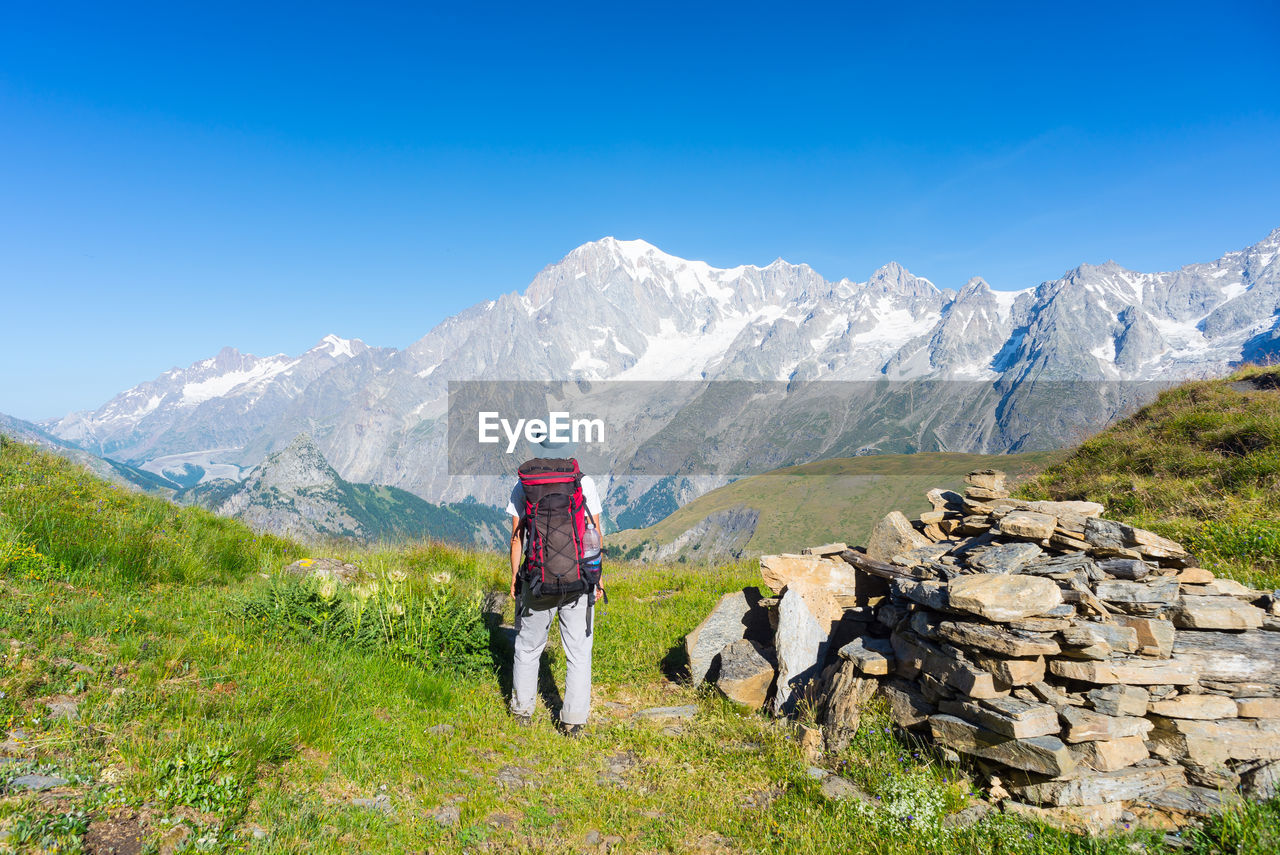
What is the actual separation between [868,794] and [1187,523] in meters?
10.4

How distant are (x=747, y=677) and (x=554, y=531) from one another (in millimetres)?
3996

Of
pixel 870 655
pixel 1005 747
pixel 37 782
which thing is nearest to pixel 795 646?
pixel 870 655

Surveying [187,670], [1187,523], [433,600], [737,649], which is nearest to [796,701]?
[737,649]

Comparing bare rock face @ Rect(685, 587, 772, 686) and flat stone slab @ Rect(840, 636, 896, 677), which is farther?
bare rock face @ Rect(685, 587, 772, 686)

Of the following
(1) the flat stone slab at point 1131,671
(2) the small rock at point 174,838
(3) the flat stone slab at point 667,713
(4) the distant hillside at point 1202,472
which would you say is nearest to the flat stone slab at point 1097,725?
(1) the flat stone slab at point 1131,671

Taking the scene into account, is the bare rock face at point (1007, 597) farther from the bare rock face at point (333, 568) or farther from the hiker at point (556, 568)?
the bare rock face at point (333, 568)

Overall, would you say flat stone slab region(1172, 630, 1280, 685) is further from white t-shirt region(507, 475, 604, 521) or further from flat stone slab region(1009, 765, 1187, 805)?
white t-shirt region(507, 475, 604, 521)

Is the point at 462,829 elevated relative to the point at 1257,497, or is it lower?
lower

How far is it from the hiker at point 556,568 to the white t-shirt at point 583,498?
0.04ft

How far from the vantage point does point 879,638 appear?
8891mm

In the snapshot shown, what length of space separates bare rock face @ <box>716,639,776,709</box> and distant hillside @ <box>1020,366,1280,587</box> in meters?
7.89

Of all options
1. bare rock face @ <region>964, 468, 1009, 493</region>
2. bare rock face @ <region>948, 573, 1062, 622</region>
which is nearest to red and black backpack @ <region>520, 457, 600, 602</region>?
bare rock face @ <region>948, 573, 1062, 622</region>

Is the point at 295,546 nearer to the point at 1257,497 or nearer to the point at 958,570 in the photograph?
the point at 958,570

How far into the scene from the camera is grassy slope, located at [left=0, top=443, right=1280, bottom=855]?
15.8 ft
